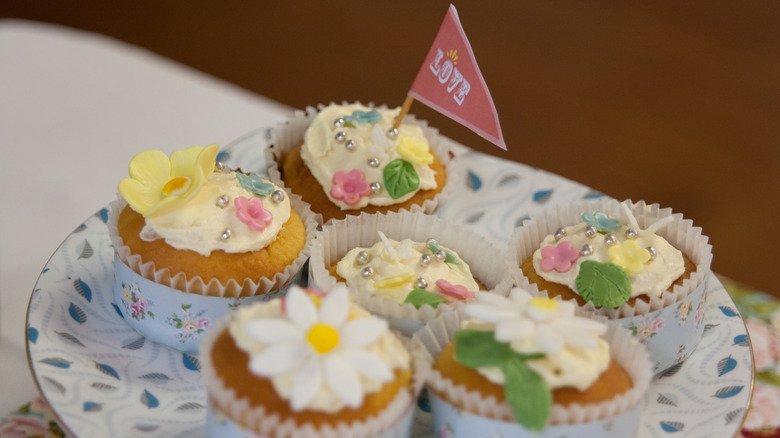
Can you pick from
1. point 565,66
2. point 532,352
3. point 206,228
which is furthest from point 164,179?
point 565,66

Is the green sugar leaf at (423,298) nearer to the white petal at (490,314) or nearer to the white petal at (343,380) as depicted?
the white petal at (490,314)

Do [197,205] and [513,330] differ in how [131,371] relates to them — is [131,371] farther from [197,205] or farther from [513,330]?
[513,330]

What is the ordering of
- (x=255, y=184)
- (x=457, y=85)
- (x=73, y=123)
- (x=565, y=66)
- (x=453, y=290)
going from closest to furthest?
(x=453, y=290), (x=255, y=184), (x=457, y=85), (x=73, y=123), (x=565, y=66)

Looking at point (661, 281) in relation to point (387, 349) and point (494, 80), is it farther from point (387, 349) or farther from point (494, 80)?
point (494, 80)

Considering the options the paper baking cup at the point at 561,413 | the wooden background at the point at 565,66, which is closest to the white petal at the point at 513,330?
the paper baking cup at the point at 561,413

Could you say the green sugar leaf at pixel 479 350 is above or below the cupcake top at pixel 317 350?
above

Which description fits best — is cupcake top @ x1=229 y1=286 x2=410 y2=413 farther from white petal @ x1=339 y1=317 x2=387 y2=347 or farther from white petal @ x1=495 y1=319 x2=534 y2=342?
white petal @ x1=495 y1=319 x2=534 y2=342
